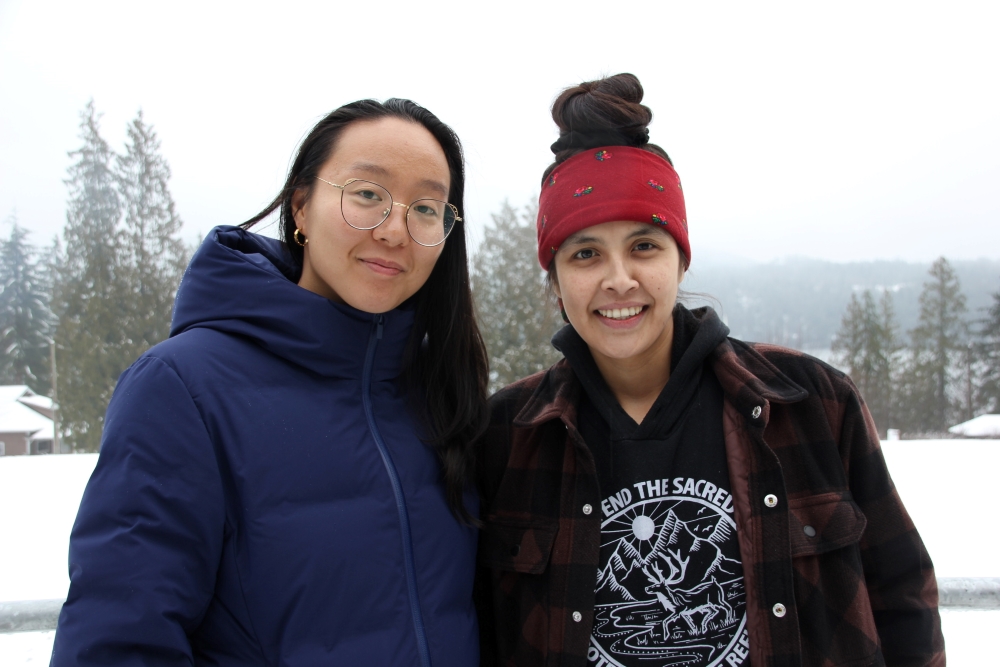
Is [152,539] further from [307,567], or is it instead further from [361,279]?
[361,279]

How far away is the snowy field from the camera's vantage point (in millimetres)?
3012

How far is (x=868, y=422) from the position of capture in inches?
65.8

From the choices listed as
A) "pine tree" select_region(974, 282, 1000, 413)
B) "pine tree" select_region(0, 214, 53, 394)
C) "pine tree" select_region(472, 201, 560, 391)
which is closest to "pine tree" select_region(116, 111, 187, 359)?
"pine tree" select_region(0, 214, 53, 394)

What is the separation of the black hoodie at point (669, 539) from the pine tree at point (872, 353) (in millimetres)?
33293

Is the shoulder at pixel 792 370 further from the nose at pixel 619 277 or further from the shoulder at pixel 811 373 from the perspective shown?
the nose at pixel 619 277

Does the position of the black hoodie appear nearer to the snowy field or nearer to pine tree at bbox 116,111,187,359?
the snowy field

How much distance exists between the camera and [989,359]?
3081cm

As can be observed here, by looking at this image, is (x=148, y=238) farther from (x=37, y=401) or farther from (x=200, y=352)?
(x=200, y=352)

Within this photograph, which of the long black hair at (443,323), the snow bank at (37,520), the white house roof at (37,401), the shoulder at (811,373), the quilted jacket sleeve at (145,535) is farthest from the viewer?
the white house roof at (37,401)

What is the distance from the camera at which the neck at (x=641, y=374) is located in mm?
1807

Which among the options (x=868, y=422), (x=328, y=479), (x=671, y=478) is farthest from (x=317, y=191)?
(x=868, y=422)

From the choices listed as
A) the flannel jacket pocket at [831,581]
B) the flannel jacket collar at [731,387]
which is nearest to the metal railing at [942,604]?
the flannel jacket pocket at [831,581]

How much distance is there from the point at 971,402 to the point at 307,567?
3746 centimetres

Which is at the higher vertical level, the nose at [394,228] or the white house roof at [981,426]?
the nose at [394,228]
